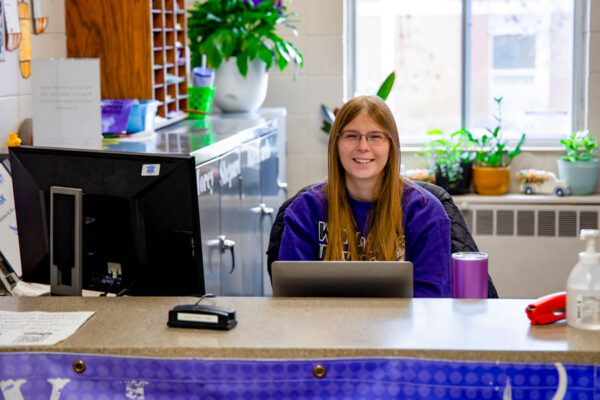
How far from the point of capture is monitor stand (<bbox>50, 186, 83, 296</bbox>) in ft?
6.10

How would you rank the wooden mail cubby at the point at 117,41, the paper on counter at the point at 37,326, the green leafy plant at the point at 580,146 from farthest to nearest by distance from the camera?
the green leafy plant at the point at 580,146 < the wooden mail cubby at the point at 117,41 < the paper on counter at the point at 37,326

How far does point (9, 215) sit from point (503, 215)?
3.06m

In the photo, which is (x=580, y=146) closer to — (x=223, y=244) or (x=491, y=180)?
(x=491, y=180)

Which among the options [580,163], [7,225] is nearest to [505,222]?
Result: [580,163]

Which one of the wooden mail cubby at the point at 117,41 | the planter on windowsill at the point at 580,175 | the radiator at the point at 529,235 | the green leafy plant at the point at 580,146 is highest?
the wooden mail cubby at the point at 117,41

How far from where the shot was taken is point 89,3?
317 centimetres

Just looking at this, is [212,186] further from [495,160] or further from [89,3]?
[495,160]

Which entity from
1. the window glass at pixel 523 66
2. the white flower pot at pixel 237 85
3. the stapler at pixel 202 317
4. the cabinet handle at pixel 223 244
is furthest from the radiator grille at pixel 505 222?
the stapler at pixel 202 317

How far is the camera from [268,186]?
3975 millimetres

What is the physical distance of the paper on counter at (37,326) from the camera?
1.56 m

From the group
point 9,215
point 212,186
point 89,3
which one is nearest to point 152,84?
point 89,3

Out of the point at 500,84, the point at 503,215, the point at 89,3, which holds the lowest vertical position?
the point at 503,215

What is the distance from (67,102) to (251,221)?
4.32 feet

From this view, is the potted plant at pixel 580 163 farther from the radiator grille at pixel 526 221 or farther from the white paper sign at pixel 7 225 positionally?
the white paper sign at pixel 7 225
